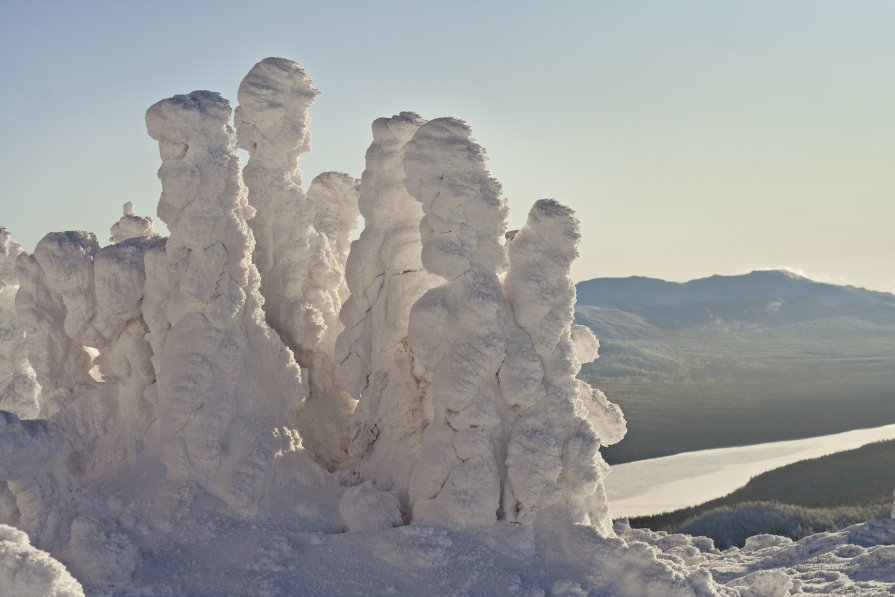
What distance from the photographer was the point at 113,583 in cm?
1239

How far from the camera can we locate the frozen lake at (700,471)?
1345 inches

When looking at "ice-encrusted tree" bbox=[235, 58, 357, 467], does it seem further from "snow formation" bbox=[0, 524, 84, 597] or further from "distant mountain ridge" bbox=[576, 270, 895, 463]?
"distant mountain ridge" bbox=[576, 270, 895, 463]

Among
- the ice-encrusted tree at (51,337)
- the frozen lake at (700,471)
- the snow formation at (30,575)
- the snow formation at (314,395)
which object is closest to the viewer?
the snow formation at (30,575)

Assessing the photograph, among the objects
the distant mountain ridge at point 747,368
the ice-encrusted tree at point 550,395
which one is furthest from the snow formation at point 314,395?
the distant mountain ridge at point 747,368

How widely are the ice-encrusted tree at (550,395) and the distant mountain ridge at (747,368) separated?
106 feet

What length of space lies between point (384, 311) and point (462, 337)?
2023 mm

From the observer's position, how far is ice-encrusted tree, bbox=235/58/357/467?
16.2m

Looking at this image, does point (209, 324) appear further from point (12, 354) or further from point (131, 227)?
point (12, 354)

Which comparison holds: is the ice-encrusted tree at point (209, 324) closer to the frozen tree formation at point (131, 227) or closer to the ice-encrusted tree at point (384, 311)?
the ice-encrusted tree at point (384, 311)

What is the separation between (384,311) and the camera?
613 inches

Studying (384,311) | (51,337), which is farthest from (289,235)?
(51,337)

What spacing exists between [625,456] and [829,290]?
157 m

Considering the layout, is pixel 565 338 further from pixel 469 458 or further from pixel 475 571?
pixel 475 571

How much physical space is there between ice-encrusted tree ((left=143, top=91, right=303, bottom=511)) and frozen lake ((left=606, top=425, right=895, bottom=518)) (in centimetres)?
1646
